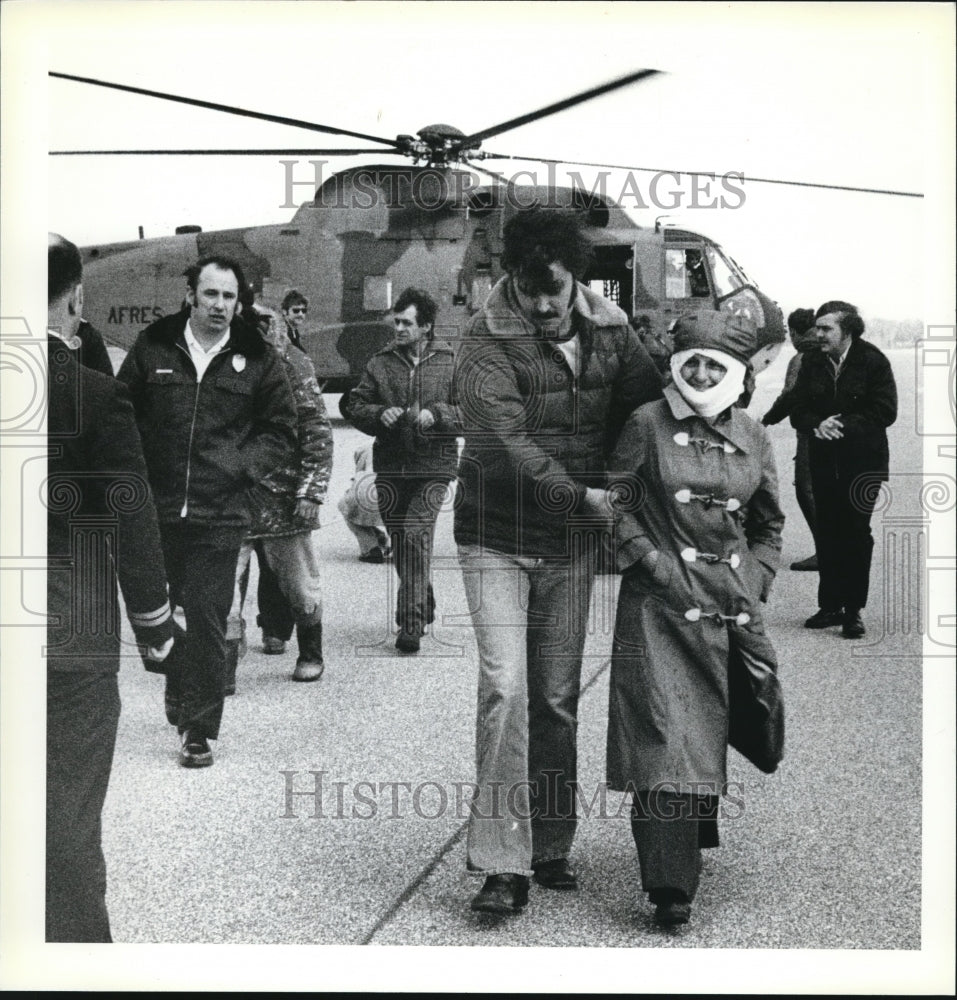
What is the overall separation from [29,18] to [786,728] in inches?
148

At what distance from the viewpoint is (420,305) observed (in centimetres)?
516

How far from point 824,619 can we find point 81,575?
2687 millimetres

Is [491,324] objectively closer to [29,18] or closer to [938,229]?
[938,229]

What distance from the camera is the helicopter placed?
16.4 ft

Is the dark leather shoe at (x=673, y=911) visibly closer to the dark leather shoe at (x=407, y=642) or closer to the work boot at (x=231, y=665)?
the dark leather shoe at (x=407, y=642)

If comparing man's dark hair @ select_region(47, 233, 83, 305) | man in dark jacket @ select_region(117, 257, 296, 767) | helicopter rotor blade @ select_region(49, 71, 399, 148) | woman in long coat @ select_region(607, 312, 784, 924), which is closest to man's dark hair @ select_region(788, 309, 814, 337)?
woman in long coat @ select_region(607, 312, 784, 924)

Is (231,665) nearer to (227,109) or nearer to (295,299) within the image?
(295,299)

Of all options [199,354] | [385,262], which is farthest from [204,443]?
[385,262]

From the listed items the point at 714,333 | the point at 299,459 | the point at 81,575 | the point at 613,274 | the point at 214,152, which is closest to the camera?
the point at 714,333

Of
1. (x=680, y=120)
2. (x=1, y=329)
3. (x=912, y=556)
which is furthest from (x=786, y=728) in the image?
(x=1, y=329)

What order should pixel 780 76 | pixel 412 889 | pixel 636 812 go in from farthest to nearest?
pixel 780 76, pixel 412 889, pixel 636 812

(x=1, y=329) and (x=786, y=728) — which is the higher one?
(x=1, y=329)

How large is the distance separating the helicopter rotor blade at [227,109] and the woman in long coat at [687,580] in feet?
5.08

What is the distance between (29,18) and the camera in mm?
5129
